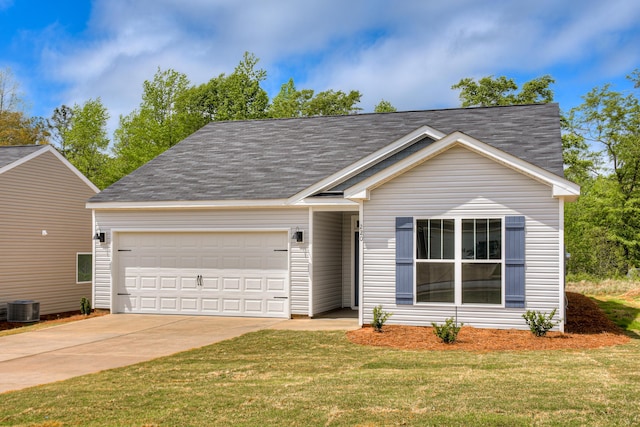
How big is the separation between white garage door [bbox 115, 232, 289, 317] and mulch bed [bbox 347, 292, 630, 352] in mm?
3536

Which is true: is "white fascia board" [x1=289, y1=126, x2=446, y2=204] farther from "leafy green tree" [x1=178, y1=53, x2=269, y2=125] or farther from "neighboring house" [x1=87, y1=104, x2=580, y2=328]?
"leafy green tree" [x1=178, y1=53, x2=269, y2=125]

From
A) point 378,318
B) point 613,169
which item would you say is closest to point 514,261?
point 378,318

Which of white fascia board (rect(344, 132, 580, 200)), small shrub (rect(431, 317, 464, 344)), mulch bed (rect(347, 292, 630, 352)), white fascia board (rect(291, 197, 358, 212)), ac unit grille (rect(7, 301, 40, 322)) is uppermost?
white fascia board (rect(344, 132, 580, 200))

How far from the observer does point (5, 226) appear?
18.1 m

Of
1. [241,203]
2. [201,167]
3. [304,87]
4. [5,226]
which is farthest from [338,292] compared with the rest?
[304,87]

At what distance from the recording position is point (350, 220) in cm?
1753

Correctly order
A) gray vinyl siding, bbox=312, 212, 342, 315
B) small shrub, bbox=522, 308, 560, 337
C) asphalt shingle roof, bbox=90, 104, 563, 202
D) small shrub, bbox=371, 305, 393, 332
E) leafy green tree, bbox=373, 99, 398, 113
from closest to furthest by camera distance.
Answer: small shrub, bbox=522, 308, 560, 337 → small shrub, bbox=371, 305, 393, 332 → gray vinyl siding, bbox=312, 212, 342, 315 → asphalt shingle roof, bbox=90, 104, 563, 202 → leafy green tree, bbox=373, 99, 398, 113

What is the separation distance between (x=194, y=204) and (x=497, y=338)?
26.6 ft

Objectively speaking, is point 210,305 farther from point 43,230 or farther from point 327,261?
point 43,230

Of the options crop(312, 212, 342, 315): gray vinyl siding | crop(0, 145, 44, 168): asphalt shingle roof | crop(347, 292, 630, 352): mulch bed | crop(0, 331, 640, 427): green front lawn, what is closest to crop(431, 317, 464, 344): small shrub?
crop(347, 292, 630, 352): mulch bed

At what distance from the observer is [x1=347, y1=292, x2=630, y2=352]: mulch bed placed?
37.1 feet

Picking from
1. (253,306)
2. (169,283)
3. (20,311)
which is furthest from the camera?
(20,311)

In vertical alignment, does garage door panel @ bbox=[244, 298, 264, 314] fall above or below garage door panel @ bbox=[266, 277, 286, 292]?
below

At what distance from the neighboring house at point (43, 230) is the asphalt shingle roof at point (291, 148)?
297 centimetres
